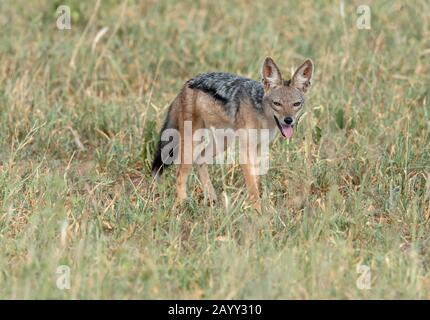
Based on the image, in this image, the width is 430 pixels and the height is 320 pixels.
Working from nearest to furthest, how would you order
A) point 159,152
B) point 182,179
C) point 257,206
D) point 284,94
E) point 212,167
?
point 257,206 → point 284,94 → point 182,179 → point 159,152 → point 212,167

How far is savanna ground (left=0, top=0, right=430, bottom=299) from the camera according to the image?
6.04 m

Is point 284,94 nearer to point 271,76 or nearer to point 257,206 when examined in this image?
point 271,76

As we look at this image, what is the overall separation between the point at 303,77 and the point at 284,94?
276 mm

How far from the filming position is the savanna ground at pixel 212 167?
6043 mm

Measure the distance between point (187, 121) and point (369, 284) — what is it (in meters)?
2.50

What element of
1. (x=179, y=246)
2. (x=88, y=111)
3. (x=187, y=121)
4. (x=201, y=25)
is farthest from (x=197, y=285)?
(x=201, y=25)

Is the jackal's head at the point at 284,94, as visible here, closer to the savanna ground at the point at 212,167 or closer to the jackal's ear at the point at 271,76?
the jackal's ear at the point at 271,76

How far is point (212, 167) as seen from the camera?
8383mm

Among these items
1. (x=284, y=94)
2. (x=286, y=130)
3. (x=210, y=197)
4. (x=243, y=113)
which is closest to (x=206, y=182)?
(x=210, y=197)

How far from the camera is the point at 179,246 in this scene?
6523 millimetres

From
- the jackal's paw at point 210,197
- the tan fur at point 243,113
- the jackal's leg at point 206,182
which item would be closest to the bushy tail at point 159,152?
the tan fur at point 243,113

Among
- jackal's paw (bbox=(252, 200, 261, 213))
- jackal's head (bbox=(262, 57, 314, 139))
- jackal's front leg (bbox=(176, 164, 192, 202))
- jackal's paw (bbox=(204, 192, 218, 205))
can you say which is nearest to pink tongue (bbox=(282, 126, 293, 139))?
jackal's head (bbox=(262, 57, 314, 139))

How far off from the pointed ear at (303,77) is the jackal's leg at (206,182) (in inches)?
41.1

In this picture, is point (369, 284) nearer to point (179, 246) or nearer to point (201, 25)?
point (179, 246)
